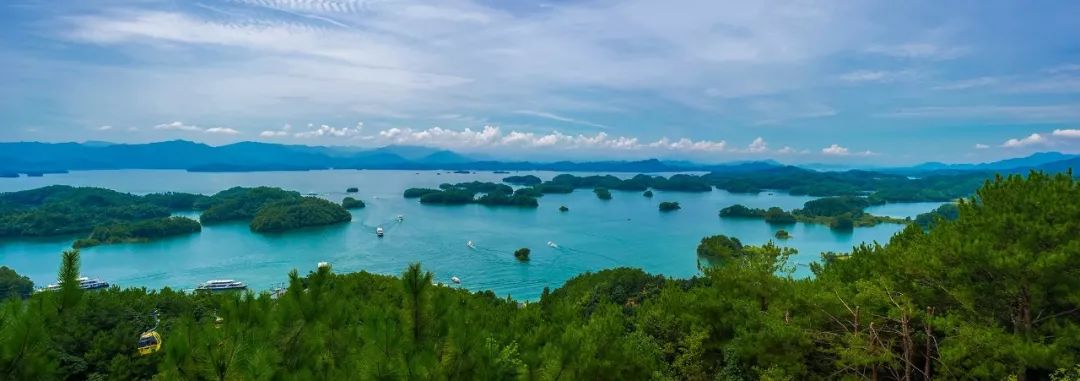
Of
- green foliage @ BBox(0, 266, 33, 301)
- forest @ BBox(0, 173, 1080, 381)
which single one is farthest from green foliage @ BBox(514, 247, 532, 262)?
forest @ BBox(0, 173, 1080, 381)

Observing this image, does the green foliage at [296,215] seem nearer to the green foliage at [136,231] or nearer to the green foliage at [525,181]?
the green foliage at [136,231]

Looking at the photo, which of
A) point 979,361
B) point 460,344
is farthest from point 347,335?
point 979,361

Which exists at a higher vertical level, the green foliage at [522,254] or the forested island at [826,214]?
the forested island at [826,214]

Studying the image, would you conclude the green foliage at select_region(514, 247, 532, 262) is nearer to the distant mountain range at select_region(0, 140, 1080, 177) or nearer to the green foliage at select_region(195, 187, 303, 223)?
the green foliage at select_region(195, 187, 303, 223)

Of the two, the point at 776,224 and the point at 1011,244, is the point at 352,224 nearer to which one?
the point at 776,224

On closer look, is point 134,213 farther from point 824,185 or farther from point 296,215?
point 824,185

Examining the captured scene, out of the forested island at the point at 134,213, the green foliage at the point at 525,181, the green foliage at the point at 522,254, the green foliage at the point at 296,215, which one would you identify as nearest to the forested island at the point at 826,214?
the green foliage at the point at 522,254
